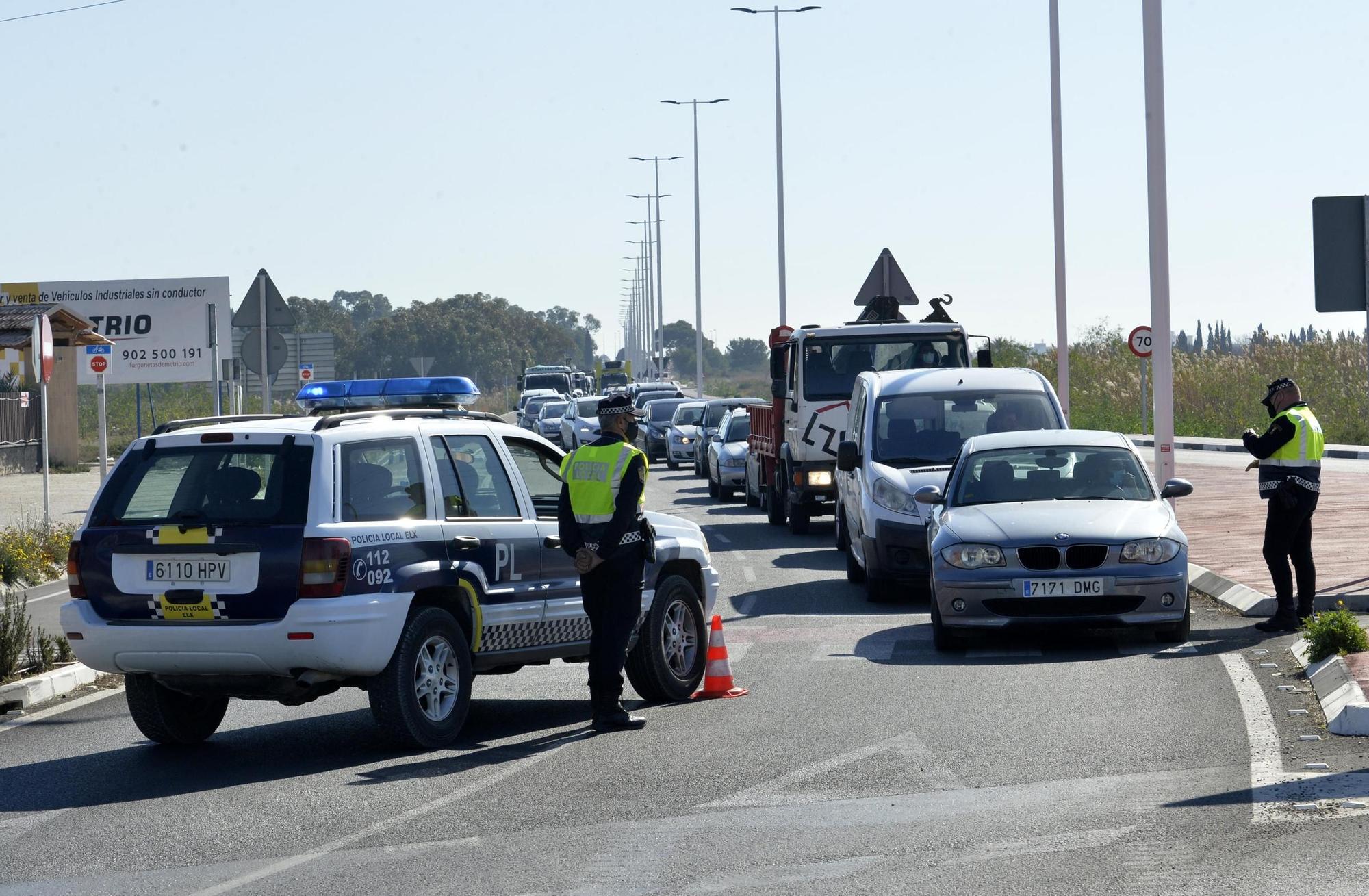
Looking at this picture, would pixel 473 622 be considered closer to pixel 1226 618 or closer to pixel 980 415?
pixel 1226 618

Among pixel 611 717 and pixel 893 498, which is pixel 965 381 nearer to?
pixel 893 498

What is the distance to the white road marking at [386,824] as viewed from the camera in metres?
7.02

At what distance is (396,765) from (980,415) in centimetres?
1035

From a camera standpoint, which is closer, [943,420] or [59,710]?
[59,710]

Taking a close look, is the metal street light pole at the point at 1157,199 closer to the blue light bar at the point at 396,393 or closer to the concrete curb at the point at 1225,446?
the blue light bar at the point at 396,393

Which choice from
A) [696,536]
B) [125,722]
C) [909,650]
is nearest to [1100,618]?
[909,650]

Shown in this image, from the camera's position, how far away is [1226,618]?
14.7 meters

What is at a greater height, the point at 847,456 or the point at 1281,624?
the point at 847,456

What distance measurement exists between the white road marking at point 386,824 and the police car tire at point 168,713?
174 centimetres

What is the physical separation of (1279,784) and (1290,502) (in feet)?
19.2

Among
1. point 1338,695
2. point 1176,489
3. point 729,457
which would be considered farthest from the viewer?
point 729,457

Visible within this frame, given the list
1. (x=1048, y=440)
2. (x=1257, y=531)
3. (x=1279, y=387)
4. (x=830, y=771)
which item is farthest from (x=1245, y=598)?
(x=830, y=771)

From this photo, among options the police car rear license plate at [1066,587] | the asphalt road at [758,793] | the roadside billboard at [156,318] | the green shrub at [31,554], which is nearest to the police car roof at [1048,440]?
the police car rear license plate at [1066,587]

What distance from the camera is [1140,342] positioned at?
4291cm
